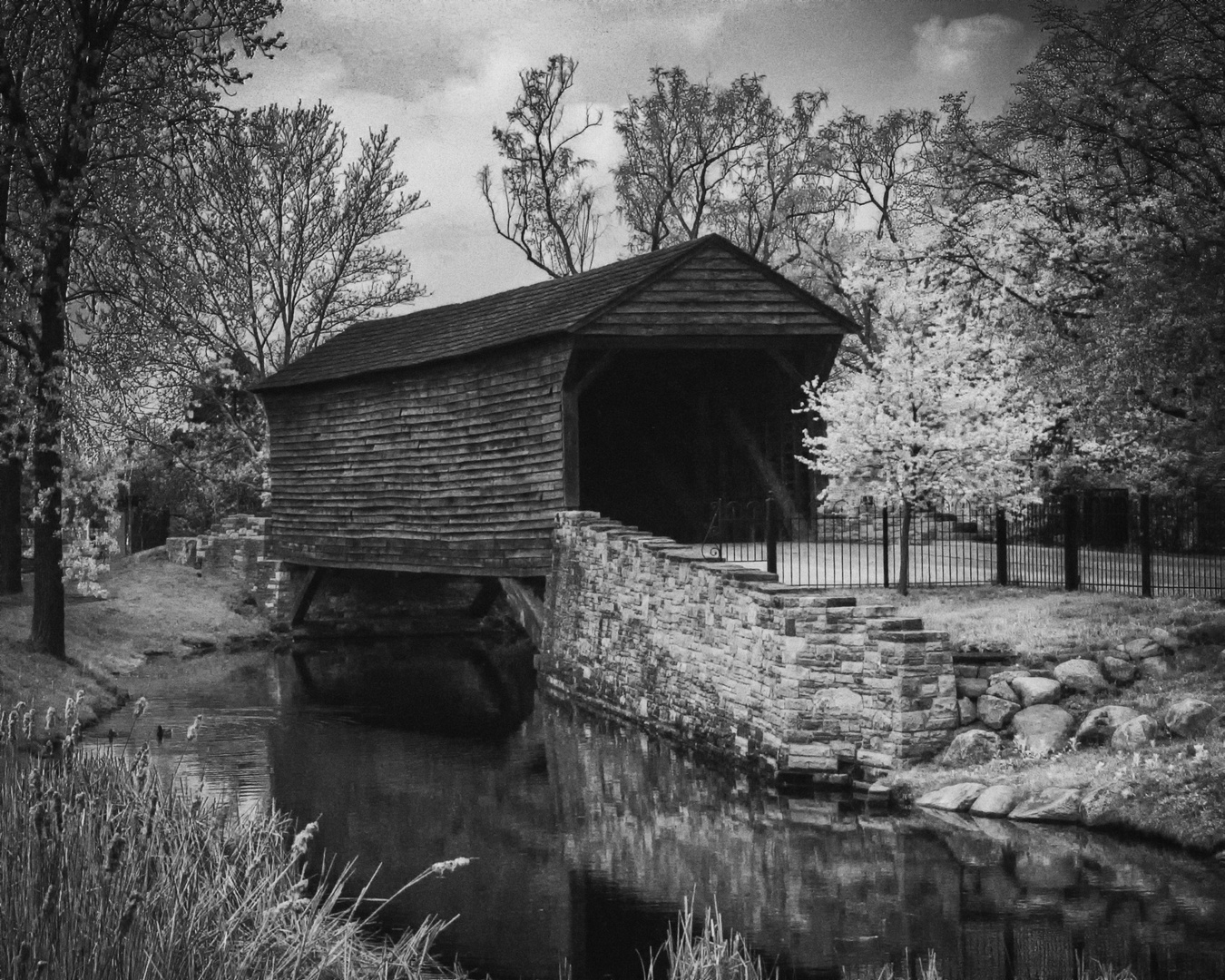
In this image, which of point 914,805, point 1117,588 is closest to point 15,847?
point 914,805

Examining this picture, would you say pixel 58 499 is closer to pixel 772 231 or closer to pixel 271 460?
pixel 271 460

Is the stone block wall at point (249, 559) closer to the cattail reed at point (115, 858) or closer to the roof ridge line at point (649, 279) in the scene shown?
the roof ridge line at point (649, 279)

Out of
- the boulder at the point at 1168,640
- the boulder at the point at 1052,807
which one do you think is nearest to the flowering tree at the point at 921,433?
the boulder at the point at 1168,640

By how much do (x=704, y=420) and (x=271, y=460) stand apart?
10233 millimetres

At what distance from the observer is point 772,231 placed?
115 ft

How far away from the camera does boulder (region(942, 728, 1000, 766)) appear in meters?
11.8

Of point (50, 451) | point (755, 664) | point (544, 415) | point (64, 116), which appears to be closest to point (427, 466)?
point (544, 415)

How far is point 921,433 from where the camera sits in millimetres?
16750

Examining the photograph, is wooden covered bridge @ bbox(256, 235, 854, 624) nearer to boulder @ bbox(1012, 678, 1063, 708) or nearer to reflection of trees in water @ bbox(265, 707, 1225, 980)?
reflection of trees in water @ bbox(265, 707, 1225, 980)

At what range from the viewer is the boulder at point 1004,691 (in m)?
12.3

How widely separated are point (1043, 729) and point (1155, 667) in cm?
158

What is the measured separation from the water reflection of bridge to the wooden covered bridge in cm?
669

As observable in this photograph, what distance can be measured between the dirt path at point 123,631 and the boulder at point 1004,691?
9.41 meters

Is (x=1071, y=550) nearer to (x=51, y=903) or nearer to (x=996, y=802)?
(x=996, y=802)
